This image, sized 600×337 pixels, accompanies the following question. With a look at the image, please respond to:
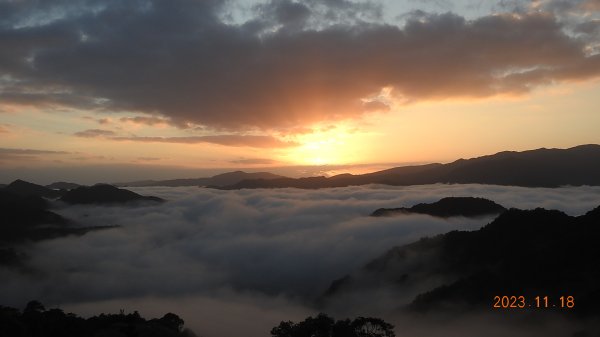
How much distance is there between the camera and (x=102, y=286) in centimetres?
18925

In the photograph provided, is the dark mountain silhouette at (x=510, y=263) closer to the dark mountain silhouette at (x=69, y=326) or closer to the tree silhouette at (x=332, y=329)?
the tree silhouette at (x=332, y=329)

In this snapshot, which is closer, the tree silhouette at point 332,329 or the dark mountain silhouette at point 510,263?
the tree silhouette at point 332,329

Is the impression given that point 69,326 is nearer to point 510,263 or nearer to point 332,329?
point 332,329

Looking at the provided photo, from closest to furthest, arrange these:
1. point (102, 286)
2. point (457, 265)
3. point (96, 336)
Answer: point (96, 336)
point (457, 265)
point (102, 286)

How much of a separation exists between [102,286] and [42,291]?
22.0 meters

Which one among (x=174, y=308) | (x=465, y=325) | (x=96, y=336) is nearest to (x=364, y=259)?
(x=174, y=308)

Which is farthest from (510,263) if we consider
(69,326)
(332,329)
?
(69,326)

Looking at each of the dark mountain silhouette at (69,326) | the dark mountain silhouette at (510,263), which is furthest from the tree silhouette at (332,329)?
the dark mountain silhouette at (510,263)

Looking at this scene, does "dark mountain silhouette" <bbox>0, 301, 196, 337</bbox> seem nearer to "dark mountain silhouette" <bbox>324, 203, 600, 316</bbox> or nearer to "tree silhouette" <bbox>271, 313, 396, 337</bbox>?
"tree silhouette" <bbox>271, 313, 396, 337</bbox>

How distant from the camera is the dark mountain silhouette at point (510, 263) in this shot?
330 ft

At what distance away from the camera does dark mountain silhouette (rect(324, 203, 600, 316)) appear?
101m

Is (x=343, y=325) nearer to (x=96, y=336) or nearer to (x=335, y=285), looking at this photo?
(x=96, y=336)

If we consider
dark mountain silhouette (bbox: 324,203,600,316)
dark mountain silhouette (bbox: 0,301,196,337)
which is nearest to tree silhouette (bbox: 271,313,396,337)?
dark mountain silhouette (bbox: 0,301,196,337)

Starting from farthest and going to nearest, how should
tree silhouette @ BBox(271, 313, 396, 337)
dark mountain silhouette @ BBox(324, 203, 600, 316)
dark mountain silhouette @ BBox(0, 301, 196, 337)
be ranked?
dark mountain silhouette @ BBox(324, 203, 600, 316), tree silhouette @ BBox(271, 313, 396, 337), dark mountain silhouette @ BBox(0, 301, 196, 337)
